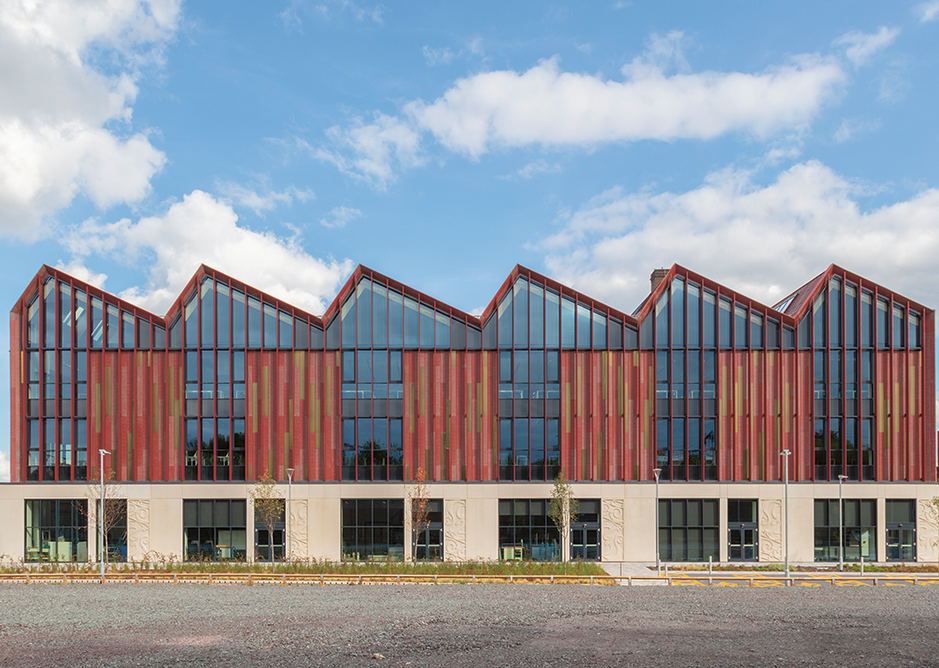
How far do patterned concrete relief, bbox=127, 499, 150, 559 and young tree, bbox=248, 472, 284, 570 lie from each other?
670 centimetres

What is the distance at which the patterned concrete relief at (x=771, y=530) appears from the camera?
143 feet

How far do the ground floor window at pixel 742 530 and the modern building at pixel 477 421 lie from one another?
126 mm

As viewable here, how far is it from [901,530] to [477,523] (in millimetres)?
27026

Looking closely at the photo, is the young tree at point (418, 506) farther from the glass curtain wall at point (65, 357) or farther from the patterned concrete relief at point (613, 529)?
the glass curtain wall at point (65, 357)

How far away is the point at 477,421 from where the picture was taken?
44.5 metres

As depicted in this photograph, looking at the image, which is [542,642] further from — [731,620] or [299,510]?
[299,510]

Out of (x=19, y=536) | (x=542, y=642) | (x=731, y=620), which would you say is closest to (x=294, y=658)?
(x=542, y=642)

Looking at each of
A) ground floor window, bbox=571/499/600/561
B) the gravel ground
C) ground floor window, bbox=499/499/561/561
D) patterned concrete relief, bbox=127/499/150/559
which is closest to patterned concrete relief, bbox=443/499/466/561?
ground floor window, bbox=499/499/561/561

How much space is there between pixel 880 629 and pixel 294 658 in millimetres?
19724

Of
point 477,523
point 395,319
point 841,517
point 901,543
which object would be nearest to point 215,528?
point 477,523

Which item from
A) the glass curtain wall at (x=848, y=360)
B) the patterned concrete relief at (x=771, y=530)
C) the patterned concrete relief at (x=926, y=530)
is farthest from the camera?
the glass curtain wall at (x=848, y=360)

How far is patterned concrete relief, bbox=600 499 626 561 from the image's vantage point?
4347 centimetres

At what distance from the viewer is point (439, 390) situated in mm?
44688

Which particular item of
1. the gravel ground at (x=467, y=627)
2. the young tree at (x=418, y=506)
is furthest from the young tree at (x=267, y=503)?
the gravel ground at (x=467, y=627)
